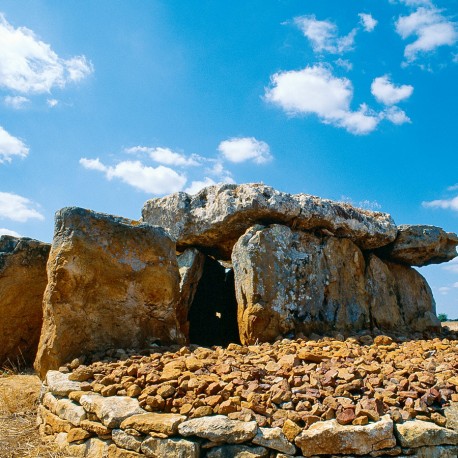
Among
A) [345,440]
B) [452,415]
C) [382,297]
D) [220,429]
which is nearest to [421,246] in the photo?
[382,297]

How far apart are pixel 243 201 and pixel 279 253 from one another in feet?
3.27

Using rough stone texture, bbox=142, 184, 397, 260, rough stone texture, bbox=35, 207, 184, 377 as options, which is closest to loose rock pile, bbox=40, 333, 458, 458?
rough stone texture, bbox=35, 207, 184, 377

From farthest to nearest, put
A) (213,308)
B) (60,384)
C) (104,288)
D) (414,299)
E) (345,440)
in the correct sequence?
(414,299) < (213,308) < (104,288) < (60,384) < (345,440)

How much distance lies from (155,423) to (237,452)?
0.68m

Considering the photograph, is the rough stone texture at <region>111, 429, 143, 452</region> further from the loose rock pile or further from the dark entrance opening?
the dark entrance opening

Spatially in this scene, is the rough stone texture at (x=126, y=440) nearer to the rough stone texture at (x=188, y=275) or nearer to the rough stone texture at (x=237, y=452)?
the rough stone texture at (x=237, y=452)

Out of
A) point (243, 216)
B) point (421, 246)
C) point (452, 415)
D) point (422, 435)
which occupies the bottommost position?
point (422, 435)

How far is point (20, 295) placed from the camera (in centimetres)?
776

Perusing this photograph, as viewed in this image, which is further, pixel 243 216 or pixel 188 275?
pixel 188 275

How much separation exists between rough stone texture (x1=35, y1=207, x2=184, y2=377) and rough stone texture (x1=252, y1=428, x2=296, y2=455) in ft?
9.57

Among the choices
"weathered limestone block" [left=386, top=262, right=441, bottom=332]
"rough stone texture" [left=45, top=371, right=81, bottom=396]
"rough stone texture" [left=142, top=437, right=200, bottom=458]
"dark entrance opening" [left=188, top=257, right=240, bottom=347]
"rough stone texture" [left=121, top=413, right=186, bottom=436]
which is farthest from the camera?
"weathered limestone block" [left=386, top=262, right=441, bottom=332]

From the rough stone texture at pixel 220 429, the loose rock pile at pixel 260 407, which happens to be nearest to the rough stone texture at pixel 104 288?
the loose rock pile at pixel 260 407

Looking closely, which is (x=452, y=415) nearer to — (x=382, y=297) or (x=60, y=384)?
(x=60, y=384)

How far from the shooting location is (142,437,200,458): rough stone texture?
11.8ft
